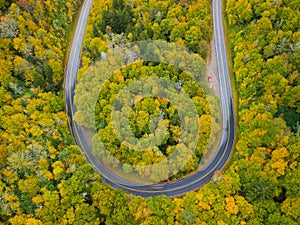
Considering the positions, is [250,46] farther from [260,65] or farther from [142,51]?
[142,51]

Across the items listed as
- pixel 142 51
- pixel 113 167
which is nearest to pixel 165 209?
pixel 113 167

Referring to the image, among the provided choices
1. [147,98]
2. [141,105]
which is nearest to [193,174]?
[141,105]

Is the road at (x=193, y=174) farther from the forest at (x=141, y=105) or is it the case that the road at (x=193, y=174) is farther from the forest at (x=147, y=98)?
the forest at (x=147, y=98)

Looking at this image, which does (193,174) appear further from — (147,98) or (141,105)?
(147,98)

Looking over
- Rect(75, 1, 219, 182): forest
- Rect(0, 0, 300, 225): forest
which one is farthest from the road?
Rect(75, 1, 219, 182): forest

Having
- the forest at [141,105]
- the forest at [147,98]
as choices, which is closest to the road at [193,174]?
the forest at [141,105]

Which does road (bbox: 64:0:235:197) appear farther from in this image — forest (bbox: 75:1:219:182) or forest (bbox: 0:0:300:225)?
forest (bbox: 75:1:219:182)
